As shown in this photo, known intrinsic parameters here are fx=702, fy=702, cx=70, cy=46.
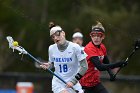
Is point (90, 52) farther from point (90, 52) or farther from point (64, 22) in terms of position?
point (64, 22)

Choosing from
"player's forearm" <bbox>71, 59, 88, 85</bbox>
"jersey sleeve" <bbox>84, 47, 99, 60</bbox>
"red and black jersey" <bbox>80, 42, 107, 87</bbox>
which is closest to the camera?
"player's forearm" <bbox>71, 59, 88, 85</bbox>

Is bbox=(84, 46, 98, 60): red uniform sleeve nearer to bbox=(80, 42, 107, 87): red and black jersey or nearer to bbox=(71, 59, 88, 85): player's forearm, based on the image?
bbox=(80, 42, 107, 87): red and black jersey

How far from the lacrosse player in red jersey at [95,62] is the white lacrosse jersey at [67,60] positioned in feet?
0.89

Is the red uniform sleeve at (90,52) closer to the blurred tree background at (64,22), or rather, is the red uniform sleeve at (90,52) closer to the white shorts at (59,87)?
the white shorts at (59,87)

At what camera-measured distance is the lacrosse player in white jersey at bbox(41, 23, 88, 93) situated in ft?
44.2

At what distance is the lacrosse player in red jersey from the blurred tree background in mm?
17812

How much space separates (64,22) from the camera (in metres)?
39.0

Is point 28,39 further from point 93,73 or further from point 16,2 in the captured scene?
point 93,73

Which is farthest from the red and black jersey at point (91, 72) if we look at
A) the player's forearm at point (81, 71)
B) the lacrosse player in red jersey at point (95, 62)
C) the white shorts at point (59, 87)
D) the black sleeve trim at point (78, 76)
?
the black sleeve trim at point (78, 76)

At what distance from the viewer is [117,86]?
2277 cm

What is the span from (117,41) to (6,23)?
6.15m

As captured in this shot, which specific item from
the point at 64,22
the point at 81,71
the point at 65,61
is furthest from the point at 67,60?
the point at 64,22

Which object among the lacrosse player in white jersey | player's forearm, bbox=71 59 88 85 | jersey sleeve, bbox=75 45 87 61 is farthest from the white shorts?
jersey sleeve, bbox=75 45 87 61

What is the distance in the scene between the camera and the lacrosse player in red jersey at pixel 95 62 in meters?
13.6
